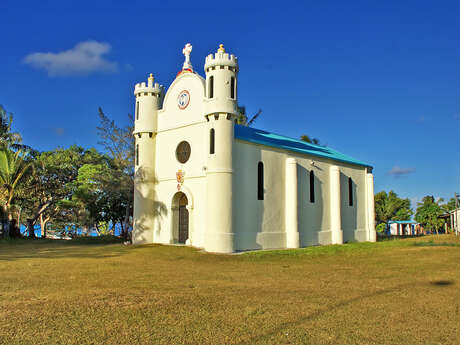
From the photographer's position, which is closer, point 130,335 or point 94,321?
point 130,335

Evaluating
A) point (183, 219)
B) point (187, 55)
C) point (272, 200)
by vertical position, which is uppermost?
point (187, 55)

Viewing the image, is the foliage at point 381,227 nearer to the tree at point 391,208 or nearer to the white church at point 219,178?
the tree at point 391,208

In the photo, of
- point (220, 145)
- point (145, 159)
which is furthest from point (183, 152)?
point (220, 145)

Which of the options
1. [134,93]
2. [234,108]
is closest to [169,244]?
[234,108]

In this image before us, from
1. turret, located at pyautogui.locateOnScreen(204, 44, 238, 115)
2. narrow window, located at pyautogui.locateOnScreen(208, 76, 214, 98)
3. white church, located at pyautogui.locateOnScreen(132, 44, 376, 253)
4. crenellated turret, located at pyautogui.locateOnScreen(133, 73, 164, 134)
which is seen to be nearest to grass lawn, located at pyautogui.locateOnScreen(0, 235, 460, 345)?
white church, located at pyautogui.locateOnScreen(132, 44, 376, 253)

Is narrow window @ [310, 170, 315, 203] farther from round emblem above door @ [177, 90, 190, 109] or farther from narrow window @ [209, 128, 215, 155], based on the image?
round emblem above door @ [177, 90, 190, 109]

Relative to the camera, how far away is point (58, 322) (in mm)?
6375

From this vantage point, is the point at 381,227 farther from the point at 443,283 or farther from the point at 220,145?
the point at 443,283

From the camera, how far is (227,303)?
25.9 ft

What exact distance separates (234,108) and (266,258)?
296 inches

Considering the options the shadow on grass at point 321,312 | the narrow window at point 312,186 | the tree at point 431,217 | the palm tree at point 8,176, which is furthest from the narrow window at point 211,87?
the tree at point 431,217

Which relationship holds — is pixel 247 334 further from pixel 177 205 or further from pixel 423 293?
pixel 177 205

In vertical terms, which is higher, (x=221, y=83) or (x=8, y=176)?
(x=221, y=83)

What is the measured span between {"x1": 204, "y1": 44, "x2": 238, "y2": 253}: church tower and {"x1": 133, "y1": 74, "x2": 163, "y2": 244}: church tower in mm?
5109
